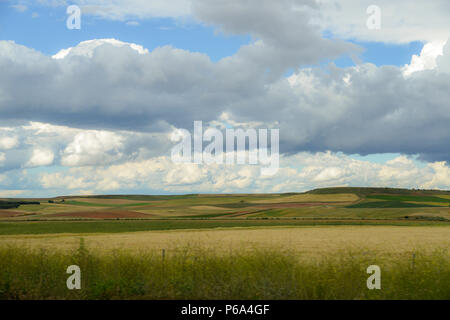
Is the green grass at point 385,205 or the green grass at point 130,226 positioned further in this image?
the green grass at point 385,205

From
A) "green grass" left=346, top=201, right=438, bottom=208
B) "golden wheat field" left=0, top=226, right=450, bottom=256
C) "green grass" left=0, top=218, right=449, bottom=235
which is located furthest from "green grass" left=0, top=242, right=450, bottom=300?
"green grass" left=346, top=201, right=438, bottom=208

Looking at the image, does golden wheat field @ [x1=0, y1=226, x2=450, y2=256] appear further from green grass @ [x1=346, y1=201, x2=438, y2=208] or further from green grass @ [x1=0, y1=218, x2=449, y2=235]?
green grass @ [x1=346, y1=201, x2=438, y2=208]

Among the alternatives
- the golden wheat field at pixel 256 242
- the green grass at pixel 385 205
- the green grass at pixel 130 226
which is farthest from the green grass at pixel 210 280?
the green grass at pixel 385 205

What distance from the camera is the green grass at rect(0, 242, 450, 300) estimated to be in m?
11.3

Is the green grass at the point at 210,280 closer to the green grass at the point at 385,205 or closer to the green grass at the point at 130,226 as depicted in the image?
the green grass at the point at 130,226

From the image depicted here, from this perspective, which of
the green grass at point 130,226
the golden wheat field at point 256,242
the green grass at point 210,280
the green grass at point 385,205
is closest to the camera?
the green grass at point 210,280

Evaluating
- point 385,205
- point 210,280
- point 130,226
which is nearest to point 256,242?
point 210,280

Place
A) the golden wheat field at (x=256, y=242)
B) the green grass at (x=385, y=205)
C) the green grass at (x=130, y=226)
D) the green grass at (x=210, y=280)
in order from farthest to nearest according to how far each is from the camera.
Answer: the green grass at (x=385, y=205)
the green grass at (x=130, y=226)
the golden wheat field at (x=256, y=242)
the green grass at (x=210, y=280)

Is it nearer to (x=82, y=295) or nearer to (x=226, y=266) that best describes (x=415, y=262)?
(x=226, y=266)

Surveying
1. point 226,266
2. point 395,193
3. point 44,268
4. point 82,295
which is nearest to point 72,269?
point 44,268

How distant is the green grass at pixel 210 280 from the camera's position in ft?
37.0
